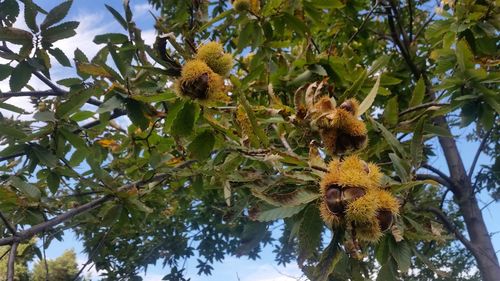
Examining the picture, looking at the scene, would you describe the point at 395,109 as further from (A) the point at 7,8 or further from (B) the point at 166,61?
(A) the point at 7,8

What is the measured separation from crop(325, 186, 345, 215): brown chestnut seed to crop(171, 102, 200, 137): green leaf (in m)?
0.50

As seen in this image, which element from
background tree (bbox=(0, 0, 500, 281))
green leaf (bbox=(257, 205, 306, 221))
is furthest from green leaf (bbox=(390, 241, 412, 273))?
green leaf (bbox=(257, 205, 306, 221))

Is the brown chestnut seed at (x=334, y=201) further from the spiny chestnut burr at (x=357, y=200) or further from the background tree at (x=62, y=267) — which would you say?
the background tree at (x=62, y=267)

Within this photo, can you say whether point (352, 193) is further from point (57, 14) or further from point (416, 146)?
point (57, 14)

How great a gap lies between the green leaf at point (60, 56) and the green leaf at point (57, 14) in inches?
4.4

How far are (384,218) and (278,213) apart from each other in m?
0.25

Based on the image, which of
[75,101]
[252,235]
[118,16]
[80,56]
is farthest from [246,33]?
[252,235]

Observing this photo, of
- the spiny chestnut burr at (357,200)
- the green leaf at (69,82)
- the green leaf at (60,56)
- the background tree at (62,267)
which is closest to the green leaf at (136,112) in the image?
the green leaf at (69,82)

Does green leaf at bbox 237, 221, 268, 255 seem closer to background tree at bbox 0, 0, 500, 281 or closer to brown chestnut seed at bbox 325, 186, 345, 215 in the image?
background tree at bbox 0, 0, 500, 281

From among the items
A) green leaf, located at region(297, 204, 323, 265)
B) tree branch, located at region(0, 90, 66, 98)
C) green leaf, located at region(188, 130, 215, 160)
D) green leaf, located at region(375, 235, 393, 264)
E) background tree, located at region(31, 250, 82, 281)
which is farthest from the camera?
background tree, located at region(31, 250, 82, 281)

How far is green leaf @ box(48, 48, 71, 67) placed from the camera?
5.22 feet

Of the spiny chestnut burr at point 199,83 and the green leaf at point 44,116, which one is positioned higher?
the green leaf at point 44,116

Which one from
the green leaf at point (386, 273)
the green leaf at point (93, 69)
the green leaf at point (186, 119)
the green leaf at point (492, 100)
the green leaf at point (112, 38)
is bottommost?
the green leaf at point (386, 273)

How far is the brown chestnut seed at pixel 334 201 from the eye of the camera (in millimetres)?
950
